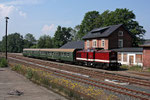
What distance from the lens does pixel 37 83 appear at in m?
13.6

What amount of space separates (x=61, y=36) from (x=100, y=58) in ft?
206

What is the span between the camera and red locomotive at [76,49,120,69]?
23245mm

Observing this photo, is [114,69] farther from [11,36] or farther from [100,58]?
[11,36]

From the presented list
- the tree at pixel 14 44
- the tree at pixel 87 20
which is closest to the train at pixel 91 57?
the tree at pixel 87 20

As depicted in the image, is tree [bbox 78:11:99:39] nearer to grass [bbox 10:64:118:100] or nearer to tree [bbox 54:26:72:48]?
tree [bbox 54:26:72:48]

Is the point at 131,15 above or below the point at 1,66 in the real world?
above

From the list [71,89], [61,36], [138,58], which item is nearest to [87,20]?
[61,36]

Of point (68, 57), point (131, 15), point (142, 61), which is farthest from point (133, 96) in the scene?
point (131, 15)

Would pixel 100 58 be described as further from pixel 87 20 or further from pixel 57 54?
pixel 87 20

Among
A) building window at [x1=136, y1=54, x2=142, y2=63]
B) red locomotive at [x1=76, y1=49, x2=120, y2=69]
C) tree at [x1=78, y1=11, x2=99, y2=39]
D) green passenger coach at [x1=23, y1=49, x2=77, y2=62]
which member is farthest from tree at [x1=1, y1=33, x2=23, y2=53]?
building window at [x1=136, y1=54, x2=142, y2=63]

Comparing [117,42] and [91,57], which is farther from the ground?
[117,42]

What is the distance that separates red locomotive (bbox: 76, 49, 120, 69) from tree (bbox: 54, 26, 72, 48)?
55086 mm

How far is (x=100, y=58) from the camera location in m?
24.3

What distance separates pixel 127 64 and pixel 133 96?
783 inches
